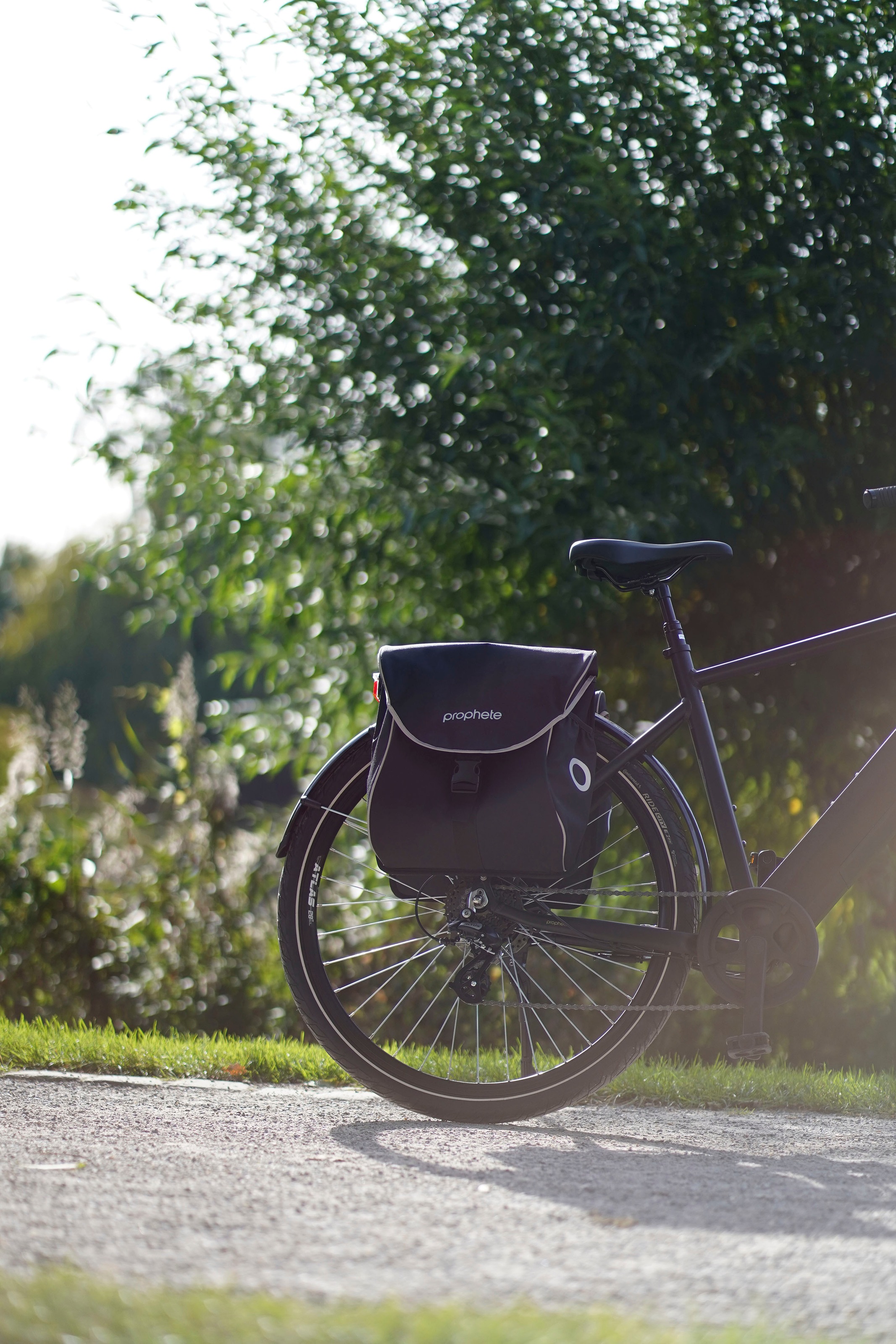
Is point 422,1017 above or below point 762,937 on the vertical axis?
below

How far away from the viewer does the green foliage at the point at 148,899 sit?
227 inches

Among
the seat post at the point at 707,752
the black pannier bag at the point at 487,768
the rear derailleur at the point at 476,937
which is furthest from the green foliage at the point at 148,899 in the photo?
the seat post at the point at 707,752

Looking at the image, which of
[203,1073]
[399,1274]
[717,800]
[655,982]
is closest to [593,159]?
[717,800]

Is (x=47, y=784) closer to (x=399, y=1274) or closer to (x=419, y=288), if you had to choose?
(x=419, y=288)

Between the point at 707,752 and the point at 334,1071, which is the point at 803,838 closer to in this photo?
the point at 707,752

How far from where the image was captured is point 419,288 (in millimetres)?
5008

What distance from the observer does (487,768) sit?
2.97 metres

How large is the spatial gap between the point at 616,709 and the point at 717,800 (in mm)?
2252

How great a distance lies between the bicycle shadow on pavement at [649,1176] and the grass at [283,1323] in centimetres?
52

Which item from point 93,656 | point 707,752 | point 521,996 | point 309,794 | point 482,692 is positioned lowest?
point 521,996

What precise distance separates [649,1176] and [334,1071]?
1325mm

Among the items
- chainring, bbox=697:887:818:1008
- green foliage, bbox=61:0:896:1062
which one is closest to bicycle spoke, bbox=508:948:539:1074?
chainring, bbox=697:887:818:1008

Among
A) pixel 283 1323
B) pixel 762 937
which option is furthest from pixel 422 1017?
pixel 283 1323

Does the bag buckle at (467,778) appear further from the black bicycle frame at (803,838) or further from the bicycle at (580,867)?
the black bicycle frame at (803,838)
